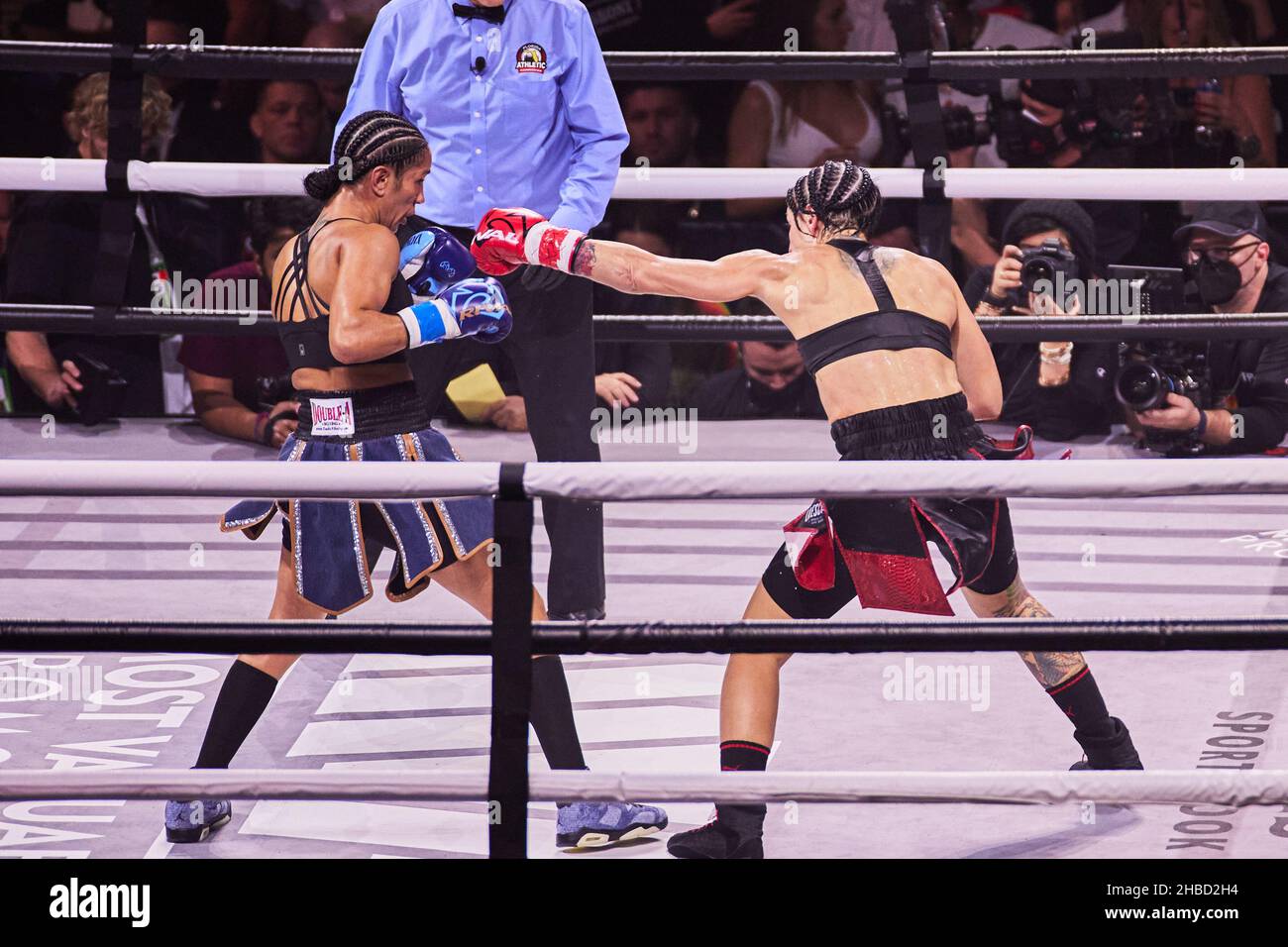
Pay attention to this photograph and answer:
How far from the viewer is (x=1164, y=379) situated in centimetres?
472

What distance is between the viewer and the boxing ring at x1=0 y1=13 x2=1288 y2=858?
7.14 ft

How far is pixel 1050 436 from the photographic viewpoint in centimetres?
516

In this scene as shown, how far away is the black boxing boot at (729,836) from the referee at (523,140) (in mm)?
1003

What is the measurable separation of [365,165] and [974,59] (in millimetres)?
1828

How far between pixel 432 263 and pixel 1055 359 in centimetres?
217

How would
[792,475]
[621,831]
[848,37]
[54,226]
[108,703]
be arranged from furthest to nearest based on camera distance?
[848,37]
[54,226]
[108,703]
[621,831]
[792,475]

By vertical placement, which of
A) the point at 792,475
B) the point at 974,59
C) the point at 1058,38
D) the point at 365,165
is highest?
the point at 1058,38

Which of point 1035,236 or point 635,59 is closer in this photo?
point 635,59

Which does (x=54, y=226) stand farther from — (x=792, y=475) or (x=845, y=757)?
(x=792, y=475)

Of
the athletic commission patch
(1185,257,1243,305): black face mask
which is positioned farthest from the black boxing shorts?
(1185,257,1243,305): black face mask

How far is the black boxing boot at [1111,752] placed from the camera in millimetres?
2986

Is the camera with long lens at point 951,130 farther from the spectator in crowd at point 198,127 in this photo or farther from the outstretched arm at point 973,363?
the outstretched arm at point 973,363

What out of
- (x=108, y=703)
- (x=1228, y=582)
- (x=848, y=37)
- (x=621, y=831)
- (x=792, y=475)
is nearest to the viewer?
(x=792, y=475)
